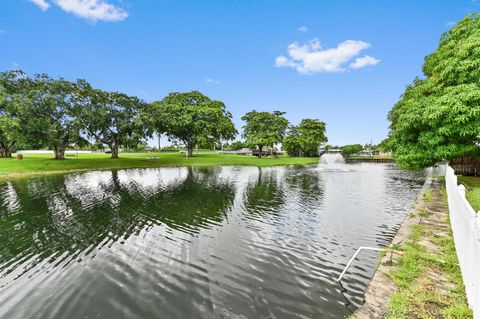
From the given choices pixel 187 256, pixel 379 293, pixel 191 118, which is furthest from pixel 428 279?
pixel 191 118

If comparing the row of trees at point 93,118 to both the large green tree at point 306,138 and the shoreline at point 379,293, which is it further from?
the shoreline at point 379,293

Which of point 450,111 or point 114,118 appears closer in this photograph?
point 450,111

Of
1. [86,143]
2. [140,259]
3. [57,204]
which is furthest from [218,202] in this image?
[86,143]

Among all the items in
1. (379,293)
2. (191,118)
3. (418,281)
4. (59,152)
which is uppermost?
(191,118)

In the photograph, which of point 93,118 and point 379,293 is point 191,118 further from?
point 379,293

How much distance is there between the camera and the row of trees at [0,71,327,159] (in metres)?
29.6

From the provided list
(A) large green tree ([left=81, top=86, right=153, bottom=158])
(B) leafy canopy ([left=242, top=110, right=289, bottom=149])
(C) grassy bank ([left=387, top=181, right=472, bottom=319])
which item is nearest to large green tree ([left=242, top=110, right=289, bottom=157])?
(B) leafy canopy ([left=242, top=110, right=289, bottom=149])

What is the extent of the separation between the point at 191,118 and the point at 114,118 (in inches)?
517

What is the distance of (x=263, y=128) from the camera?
59.8 metres

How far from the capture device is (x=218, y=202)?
13.3 m

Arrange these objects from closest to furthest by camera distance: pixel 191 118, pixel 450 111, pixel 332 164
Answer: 1. pixel 450 111
2. pixel 191 118
3. pixel 332 164

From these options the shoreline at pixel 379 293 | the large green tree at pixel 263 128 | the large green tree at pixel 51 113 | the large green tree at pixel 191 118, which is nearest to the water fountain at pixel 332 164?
the large green tree at pixel 263 128

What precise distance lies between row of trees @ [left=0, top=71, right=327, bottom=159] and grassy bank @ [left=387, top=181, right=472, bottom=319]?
35976 mm

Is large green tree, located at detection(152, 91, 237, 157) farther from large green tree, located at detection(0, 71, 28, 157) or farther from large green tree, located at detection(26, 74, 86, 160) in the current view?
large green tree, located at detection(0, 71, 28, 157)
